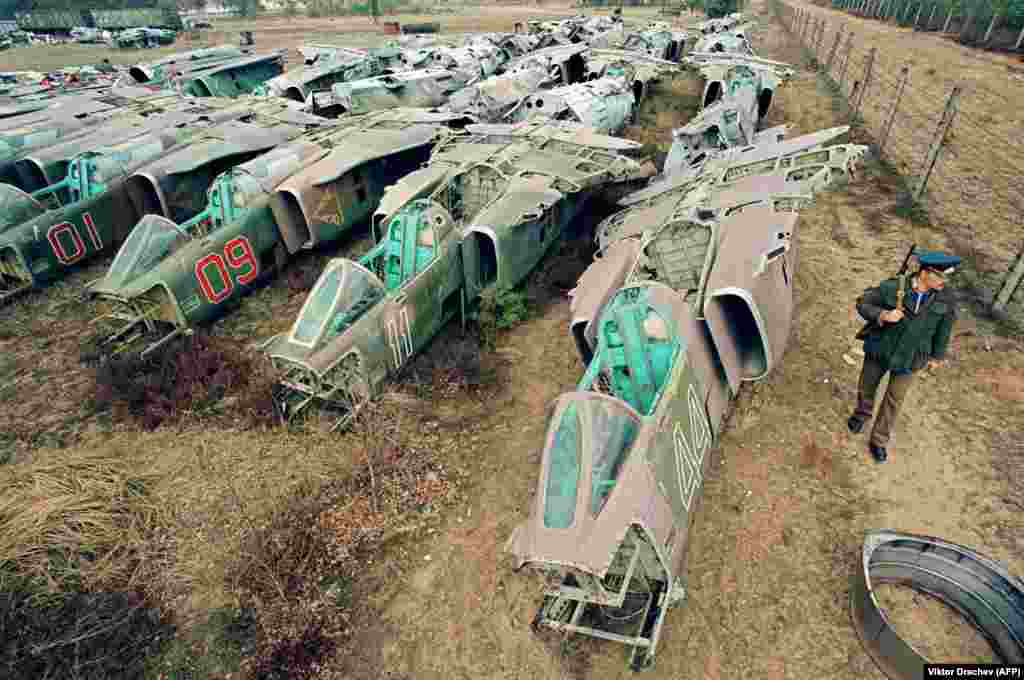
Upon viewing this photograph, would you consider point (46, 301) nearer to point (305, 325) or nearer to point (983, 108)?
point (305, 325)

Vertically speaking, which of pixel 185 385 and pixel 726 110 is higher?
pixel 726 110

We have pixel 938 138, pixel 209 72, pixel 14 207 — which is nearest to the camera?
pixel 938 138

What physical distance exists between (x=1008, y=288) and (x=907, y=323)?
16.7ft

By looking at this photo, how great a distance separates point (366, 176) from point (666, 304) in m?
10.3

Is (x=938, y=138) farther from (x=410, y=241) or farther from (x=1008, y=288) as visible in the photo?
(x=410, y=241)

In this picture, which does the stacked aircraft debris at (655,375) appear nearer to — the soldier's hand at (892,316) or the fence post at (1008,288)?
the soldier's hand at (892,316)

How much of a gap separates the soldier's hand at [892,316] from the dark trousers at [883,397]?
0.78 m

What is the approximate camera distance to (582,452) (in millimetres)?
4930

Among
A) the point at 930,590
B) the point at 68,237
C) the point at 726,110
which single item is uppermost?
the point at 726,110

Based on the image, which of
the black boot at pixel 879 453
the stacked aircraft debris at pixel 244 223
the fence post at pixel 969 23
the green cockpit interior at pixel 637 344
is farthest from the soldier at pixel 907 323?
the fence post at pixel 969 23

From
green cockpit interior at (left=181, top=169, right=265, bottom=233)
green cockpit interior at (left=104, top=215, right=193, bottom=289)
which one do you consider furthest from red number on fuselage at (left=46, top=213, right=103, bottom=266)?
green cockpit interior at (left=104, top=215, right=193, bottom=289)

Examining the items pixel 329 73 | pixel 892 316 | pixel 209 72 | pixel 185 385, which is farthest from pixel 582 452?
pixel 209 72

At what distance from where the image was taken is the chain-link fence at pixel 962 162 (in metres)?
11.4

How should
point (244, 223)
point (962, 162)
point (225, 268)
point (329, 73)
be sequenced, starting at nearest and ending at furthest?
point (225, 268), point (244, 223), point (962, 162), point (329, 73)
